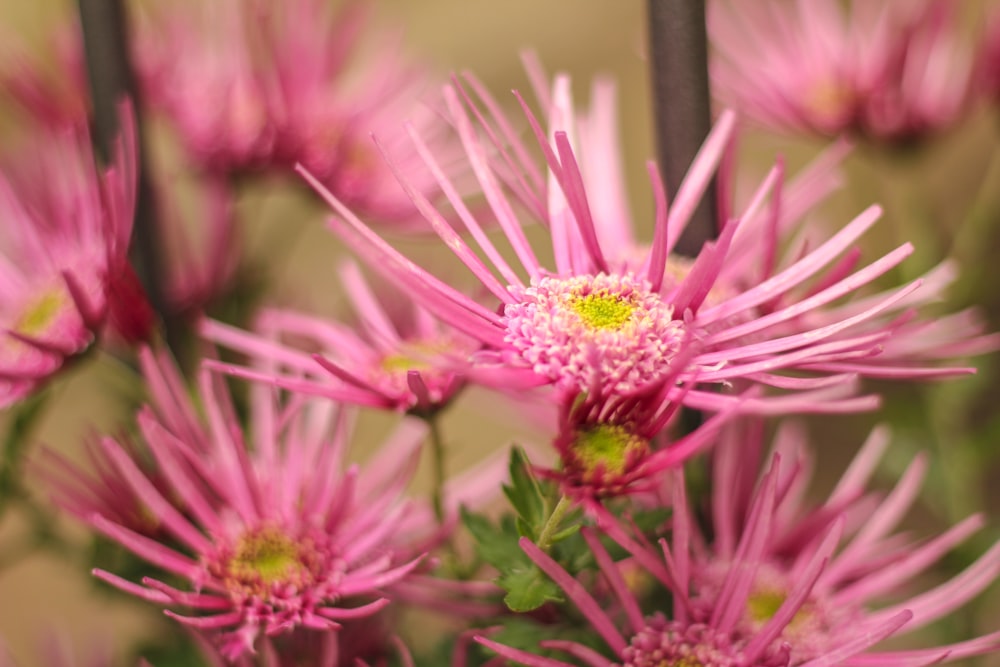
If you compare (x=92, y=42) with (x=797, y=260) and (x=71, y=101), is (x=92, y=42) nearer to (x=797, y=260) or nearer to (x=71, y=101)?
(x=71, y=101)

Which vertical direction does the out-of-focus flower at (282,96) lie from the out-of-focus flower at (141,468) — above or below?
above

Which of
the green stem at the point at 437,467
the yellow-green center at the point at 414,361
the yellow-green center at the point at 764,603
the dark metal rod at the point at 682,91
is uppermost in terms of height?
the dark metal rod at the point at 682,91

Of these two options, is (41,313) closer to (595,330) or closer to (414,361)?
(414,361)

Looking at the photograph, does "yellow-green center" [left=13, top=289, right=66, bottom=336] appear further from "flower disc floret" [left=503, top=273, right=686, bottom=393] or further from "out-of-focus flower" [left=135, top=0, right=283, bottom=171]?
"flower disc floret" [left=503, top=273, right=686, bottom=393]

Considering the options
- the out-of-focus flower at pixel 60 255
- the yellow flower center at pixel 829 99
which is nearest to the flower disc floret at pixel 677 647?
the out-of-focus flower at pixel 60 255

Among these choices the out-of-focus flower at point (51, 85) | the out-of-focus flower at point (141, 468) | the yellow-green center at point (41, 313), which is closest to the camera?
the out-of-focus flower at point (141, 468)

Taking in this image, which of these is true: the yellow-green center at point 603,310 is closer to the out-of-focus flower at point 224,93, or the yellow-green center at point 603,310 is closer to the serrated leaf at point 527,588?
the serrated leaf at point 527,588

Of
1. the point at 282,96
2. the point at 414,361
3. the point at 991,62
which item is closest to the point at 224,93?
the point at 282,96

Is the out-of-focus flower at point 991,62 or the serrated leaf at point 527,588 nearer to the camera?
the serrated leaf at point 527,588
